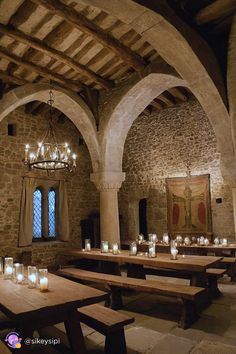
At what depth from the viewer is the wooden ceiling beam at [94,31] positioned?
12.3 feet

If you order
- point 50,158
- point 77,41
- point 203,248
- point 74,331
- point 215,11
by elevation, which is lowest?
point 74,331

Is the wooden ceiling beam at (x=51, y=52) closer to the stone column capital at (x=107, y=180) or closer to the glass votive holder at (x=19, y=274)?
the stone column capital at (x=107, y=180)

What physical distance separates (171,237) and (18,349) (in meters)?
6.59

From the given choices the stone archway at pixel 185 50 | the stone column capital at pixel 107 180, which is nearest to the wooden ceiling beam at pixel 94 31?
the stone archway at pixel 185 50

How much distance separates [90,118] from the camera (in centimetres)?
649

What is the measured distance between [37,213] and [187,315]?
224 inches

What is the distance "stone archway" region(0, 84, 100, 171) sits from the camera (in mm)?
5926

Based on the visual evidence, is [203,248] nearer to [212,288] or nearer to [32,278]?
[212,288]

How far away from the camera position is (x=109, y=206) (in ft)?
21.2

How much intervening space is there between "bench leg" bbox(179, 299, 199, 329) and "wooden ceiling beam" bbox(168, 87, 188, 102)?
18.0 feet

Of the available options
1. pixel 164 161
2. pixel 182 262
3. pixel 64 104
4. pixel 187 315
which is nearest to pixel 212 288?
pixel 182 262

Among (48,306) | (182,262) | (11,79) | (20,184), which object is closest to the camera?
(48,306)

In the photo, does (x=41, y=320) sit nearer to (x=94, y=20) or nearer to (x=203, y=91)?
(x=203, y=91)

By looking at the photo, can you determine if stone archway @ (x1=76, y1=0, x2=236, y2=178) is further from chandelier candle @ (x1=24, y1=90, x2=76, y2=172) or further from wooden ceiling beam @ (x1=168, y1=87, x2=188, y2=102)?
wooden ceiling beam @ (x1=168, y1=87, x2=188, y2=102)
